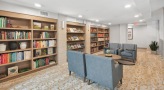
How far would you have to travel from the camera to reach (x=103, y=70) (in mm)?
2309

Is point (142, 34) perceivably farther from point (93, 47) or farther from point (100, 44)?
point (93, 47)

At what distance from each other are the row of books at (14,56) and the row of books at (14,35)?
1.71 feet

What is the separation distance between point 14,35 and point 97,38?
5740mm

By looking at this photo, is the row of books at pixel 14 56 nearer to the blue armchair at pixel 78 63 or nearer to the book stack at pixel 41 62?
the book stack at pixel 41 62

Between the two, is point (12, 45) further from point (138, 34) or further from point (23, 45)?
point (138, 34)

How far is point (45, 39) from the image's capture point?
430 centimetres

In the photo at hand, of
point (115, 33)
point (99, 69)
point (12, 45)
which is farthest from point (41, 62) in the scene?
point (115, 33)

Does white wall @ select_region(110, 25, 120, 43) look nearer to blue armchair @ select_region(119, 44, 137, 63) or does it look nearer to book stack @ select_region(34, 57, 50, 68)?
blue armchair @ select_region(119, 44, 137, 63)

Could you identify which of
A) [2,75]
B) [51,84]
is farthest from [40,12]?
[51,84]

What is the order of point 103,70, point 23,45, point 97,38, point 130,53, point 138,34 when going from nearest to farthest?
point 103,70
point 23,45
point 130,53
point 97,38
point 138,34

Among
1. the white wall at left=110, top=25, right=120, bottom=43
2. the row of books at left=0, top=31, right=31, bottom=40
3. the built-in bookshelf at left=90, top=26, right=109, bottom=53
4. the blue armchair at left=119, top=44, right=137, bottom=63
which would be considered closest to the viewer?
the row of books at left=0, top=31, right=31, bottom=40

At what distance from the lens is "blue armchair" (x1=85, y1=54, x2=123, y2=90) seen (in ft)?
7.24

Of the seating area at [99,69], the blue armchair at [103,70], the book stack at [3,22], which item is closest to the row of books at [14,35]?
the book stack at [3,22]

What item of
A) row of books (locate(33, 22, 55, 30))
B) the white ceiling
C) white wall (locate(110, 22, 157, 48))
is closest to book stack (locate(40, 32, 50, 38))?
row of books (locate(33, 22, 55, 30))
